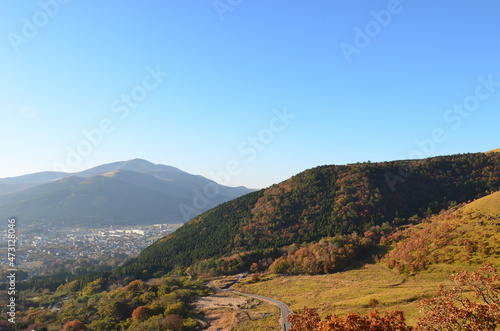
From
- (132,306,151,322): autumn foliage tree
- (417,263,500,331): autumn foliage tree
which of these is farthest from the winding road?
(417,263,500,331): autumn foliage tree

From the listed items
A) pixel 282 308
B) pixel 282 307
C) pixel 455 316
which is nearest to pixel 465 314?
pixel 455 316

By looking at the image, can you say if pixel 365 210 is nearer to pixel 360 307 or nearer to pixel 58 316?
pixel 360 307

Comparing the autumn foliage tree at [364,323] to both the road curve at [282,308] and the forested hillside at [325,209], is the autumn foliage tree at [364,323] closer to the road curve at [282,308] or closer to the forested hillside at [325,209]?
the road curve at [282,308]

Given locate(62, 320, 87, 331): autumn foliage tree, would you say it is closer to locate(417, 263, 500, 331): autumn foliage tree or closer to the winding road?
the winding road

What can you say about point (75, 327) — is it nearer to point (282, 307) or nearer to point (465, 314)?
point (282, 307)

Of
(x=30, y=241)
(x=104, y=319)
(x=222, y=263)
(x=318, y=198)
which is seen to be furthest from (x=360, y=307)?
(x=30, y=241)

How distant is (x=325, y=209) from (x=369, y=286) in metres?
42.6

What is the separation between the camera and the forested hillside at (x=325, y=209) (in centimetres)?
7881

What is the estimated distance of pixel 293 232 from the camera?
283 ft

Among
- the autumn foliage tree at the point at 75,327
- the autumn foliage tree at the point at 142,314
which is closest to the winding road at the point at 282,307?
the autumn foliage tree at the point at 142,314

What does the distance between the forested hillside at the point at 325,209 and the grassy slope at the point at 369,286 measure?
16.4 m

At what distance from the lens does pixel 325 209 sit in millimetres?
89875

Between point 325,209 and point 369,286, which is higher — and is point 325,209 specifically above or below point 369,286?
above

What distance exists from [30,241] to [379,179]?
679 feet
